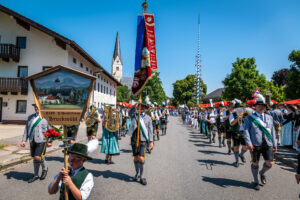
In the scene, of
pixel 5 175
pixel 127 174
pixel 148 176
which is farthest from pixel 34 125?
pixel 148 176

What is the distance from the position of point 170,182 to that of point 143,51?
134 inches

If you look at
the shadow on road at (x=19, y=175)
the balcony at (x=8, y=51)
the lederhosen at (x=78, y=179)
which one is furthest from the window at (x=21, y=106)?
the lederhosen at (x=78, y=179)

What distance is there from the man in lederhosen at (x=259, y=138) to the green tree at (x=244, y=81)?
3591cm

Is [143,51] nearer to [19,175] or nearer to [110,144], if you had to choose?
[110,144]

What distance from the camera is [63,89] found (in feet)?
9.19

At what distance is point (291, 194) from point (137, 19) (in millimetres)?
5545

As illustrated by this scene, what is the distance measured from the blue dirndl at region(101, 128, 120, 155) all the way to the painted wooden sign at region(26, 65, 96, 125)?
420 centimetres

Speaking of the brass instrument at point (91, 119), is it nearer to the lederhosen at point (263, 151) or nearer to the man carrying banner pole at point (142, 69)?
the man carrying banner pole at point (142, 69)

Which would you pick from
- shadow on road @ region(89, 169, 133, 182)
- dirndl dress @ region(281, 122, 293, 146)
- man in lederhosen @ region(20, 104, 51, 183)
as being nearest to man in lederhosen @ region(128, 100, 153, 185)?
shadow on road @ region(89, 169, 133, 182)

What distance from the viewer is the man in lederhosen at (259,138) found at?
15.3 feet

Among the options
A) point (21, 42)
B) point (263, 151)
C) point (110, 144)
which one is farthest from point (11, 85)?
point (263, 151)

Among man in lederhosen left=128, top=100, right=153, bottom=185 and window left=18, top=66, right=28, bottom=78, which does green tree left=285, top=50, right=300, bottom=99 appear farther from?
window left=18, top=66, right=28, bottom=78

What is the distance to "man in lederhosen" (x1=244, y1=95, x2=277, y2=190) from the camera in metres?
4.68

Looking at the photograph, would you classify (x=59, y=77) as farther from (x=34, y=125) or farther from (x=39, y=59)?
(x=39, y=59)
